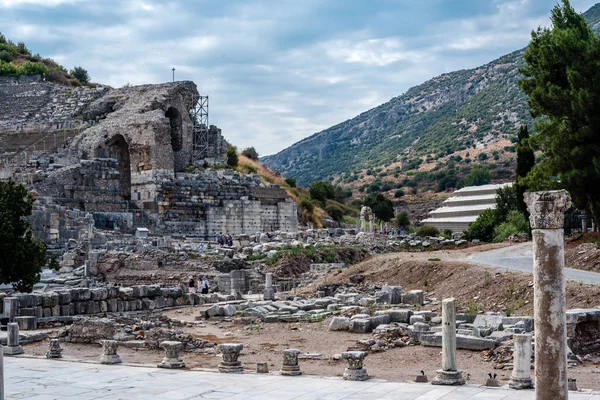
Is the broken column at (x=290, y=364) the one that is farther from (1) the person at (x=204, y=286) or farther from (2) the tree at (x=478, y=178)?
(2) the tree at (x=478, y=178)

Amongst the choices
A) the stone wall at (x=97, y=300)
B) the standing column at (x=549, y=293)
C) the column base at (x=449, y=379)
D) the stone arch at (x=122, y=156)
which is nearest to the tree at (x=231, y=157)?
the stone arch at (x=122, y=156)

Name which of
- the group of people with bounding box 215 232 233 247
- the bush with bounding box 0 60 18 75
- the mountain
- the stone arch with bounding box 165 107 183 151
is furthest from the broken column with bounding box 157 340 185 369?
the mountain

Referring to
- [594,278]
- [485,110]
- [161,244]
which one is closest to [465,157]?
[485,110]

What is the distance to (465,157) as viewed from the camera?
102125mm

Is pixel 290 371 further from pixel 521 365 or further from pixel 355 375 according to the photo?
pixel 521 365

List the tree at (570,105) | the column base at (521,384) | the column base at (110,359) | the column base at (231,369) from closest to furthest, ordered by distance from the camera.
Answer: the column base at (521,384), the column base at (231,369), the column base at (110,359), the tree at (570,105)

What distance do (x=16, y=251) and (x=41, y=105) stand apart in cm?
3657

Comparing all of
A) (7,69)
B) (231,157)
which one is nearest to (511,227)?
(231,157)

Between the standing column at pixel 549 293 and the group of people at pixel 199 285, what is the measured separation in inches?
793

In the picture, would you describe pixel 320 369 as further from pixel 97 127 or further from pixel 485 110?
pixel 485 110

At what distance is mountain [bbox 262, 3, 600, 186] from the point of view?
105688mm

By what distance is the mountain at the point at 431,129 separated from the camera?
10569cm

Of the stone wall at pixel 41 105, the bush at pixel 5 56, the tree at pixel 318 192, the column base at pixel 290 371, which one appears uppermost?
the bush at pixel 5 56

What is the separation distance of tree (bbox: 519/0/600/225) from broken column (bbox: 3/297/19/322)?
59.5ft
